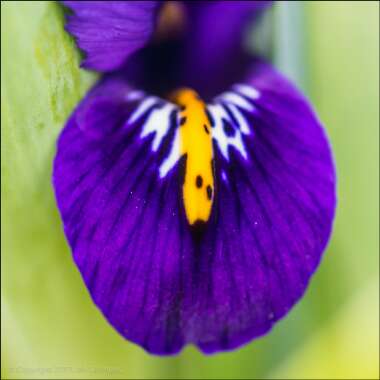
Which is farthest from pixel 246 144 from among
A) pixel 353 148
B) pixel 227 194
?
pixel 353 148

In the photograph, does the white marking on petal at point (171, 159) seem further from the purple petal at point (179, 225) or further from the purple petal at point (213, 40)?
the purple petal at point (213, 40)

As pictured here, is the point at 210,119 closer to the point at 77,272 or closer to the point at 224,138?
the point at 224,138

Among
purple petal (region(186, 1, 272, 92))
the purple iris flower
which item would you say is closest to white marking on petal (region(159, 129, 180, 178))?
the purple iris flower

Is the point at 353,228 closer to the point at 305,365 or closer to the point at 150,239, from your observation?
the point at 305,365

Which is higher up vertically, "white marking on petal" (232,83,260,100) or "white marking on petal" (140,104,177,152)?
"white marking on petal" (232,83,260,100)

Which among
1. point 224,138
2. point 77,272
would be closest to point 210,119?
point 224,138

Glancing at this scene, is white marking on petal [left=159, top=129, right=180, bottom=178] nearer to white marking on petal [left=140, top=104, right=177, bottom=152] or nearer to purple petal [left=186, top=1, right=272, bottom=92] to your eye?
white marking on petal [left=140, top=104, right=177, bottom=152]

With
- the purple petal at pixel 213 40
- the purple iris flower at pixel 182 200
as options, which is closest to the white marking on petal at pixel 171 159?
the purple iris flower at pixel 182 200
